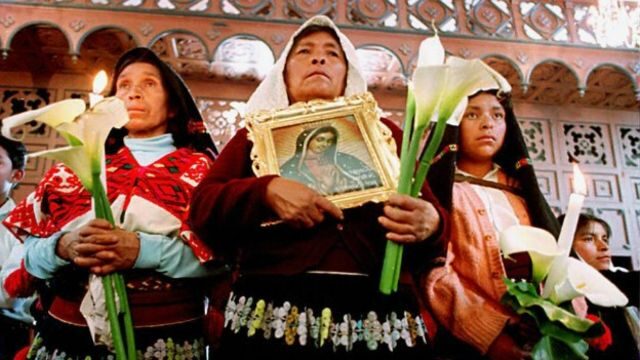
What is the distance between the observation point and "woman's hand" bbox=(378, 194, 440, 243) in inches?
49.3

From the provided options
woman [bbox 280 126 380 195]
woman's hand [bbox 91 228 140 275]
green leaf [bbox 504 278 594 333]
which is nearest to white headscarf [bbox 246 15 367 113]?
woman [bbox 280 126 380 195]

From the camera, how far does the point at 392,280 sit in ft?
4.10

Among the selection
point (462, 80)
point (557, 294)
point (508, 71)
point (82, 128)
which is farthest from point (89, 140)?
point (508, 71)

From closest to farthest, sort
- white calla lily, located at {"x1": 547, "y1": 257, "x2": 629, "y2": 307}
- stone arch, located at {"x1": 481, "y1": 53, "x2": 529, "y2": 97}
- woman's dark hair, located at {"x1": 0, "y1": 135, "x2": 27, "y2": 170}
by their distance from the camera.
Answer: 1. white calla lily, located at {"x1": 547, "y1": 257, "x2": 629, "y2": 307}
2. woman's dark hair, located at {"x1": 0, "y1": 135, "x2": 27, "y2": 170}
3. stone arch, located at {"x1": 481, "y1": 53, "x2": 529, "y2": 97}

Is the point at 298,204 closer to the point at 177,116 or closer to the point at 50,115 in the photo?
the point at 50,115

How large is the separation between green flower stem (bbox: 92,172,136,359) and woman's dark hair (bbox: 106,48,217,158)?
51cm

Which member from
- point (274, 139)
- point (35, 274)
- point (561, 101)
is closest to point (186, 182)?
point (274, 139)

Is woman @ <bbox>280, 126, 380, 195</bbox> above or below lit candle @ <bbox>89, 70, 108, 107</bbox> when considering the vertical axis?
below

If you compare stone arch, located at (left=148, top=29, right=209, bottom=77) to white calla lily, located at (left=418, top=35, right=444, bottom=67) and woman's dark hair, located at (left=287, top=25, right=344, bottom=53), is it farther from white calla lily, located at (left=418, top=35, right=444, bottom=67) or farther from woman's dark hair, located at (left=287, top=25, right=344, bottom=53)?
white calla lily, located at (left=418, top=35, right=444, bottom=67)

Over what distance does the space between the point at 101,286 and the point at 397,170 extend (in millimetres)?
859

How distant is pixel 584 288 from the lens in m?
1.28

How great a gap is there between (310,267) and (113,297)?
515mm

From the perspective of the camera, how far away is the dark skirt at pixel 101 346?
4.83 feet

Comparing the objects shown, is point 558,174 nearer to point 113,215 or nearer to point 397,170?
point 397,170
